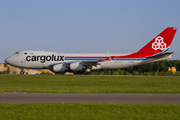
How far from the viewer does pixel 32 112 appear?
35.3ft

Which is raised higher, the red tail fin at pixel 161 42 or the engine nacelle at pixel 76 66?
the red tail fin at pixel 161 42

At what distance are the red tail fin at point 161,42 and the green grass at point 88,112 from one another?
31996 mm

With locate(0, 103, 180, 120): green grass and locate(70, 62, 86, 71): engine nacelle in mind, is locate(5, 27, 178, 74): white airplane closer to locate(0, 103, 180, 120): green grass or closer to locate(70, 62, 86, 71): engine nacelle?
locate(70, 62, 86, 71): engine nacelle

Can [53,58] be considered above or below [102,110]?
above

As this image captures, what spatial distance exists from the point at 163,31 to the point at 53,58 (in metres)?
18.1

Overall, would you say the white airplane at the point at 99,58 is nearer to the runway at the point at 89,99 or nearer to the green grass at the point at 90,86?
the green grass at the point at 90,86

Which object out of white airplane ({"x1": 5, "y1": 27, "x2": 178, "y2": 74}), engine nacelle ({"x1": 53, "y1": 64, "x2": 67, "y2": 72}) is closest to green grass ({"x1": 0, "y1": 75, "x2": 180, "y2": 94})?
engine nacelle ({"x1": 53, "y1": 64, "x2": 67, "y2": 72})

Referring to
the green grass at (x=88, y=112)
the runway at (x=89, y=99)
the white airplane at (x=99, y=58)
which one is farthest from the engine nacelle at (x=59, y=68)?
the green grass at (x=88, y=112)

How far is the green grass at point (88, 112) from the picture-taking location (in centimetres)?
998

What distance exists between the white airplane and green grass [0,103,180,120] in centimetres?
2910

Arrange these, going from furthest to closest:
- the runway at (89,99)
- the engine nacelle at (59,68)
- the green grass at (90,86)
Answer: the engine nacelle at (59,68) < the green grass at (90,86) < the runway at (89,99)

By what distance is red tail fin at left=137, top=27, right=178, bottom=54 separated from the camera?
1674 inches

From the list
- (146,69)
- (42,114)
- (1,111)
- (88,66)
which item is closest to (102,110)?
(42,114)

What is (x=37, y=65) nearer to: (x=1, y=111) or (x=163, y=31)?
(x=163, y=31)
